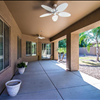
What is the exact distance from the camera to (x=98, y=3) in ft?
8.25

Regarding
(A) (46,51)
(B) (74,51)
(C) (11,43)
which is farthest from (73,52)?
(A) (46,51)

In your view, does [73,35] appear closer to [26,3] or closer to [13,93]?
[26,3]

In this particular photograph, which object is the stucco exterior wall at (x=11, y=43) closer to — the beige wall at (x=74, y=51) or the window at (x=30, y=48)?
the beige wall at (x=74, y=51)

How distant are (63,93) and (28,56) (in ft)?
20.7

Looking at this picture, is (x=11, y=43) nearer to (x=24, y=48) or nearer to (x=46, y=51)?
(x=24, y=48)

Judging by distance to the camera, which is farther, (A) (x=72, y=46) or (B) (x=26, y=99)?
(A) (x=72, y=46)

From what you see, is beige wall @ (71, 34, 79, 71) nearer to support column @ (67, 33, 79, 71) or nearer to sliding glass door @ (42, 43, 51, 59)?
support column @ (67, 33, 79, 71)

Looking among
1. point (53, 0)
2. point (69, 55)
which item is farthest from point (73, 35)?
point (53, 0)

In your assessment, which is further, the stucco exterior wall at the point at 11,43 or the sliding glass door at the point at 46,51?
the sliding glass door at the point at 46,51

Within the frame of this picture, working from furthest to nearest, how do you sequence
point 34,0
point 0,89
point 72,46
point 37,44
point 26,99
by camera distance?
point 37,44 < point 72,46 < point 34,0 < point 0,89 < point 26,99

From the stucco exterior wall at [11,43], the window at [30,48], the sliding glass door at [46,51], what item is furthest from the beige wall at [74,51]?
the sliding glass door at [46,51]

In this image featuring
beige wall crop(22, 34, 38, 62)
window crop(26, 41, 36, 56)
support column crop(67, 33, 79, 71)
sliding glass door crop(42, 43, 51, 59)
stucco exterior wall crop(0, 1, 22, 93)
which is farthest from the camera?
sliding glass door crop(42, 43, 51, 59)

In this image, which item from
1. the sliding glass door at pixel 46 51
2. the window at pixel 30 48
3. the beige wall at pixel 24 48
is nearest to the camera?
the beige wall at pixel 24 48

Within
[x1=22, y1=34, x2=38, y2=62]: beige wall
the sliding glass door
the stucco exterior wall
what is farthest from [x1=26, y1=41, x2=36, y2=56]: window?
the stucco exterior wall
